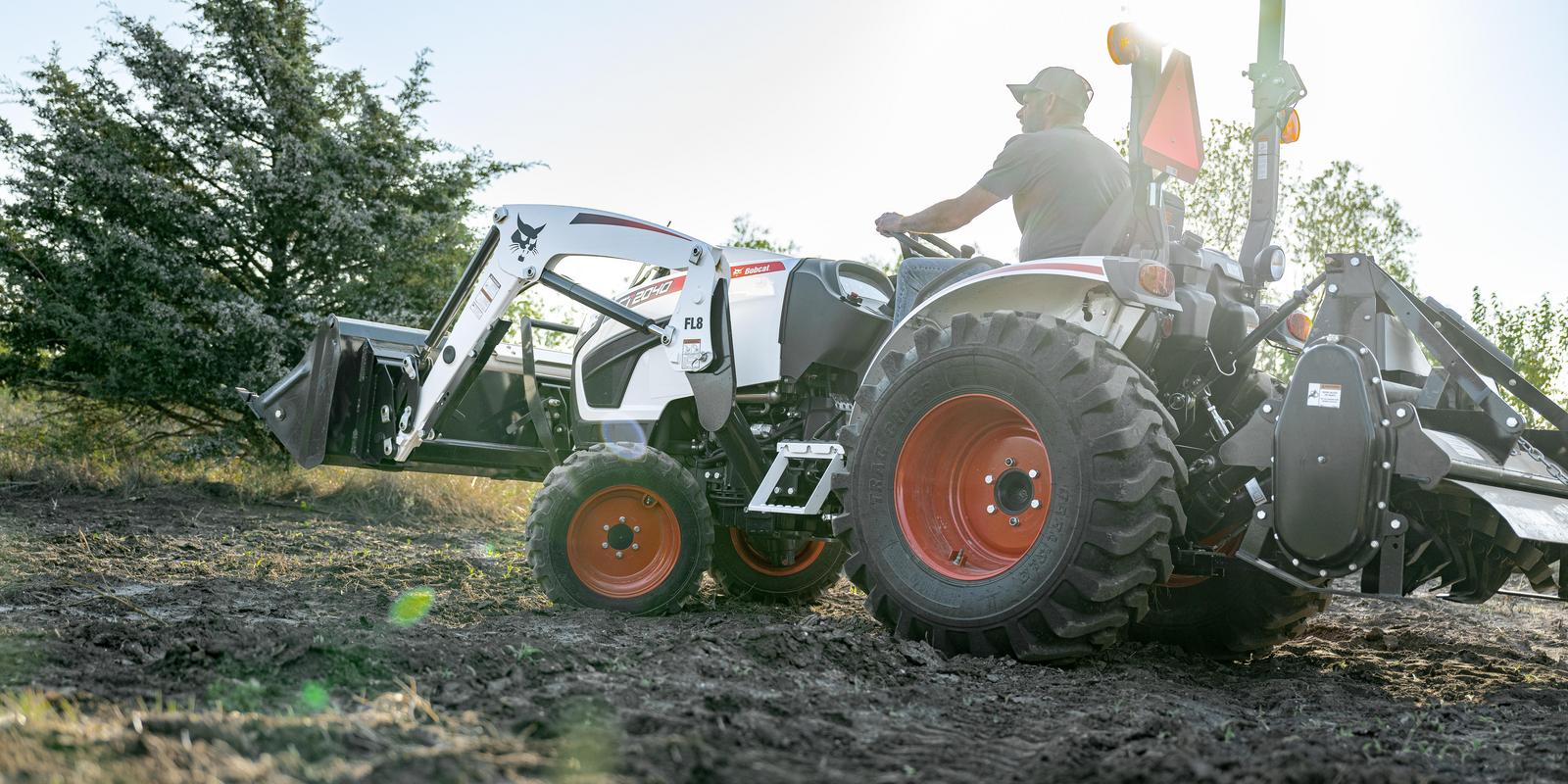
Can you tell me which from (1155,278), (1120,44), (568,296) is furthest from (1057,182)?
(568,296)

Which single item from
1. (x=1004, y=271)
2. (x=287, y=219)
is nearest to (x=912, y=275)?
(x=1004, y=271)

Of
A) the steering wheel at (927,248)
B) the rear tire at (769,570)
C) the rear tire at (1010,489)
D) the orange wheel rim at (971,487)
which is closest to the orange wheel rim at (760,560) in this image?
the rear tire at (769,570)

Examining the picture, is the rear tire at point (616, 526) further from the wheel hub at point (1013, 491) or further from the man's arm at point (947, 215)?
the wheel hub at point (1013, 491)

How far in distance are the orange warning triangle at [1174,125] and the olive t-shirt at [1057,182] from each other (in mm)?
182

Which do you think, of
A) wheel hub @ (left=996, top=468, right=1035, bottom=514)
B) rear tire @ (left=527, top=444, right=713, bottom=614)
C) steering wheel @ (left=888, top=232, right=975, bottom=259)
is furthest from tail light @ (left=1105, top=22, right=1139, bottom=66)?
rear tire @ (left=527, top=444, right=713, bottom=614)

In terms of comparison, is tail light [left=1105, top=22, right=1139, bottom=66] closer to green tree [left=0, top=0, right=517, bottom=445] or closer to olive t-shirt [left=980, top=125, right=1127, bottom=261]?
olive t-shirt [left=980, top=125, right=1127, bottom=261]

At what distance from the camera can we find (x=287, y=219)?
11.4 m

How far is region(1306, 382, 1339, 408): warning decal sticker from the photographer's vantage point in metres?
3.73

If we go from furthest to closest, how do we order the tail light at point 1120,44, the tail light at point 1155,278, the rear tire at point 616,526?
the rear tire at point 616,526 < the tail light at point 1120,44 < the tail light at point 1155,278

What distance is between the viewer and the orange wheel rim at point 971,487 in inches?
167

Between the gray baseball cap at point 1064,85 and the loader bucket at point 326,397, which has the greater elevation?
the gray baseball cap at point 1064,85

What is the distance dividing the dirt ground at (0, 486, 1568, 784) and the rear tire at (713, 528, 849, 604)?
0.17 metres

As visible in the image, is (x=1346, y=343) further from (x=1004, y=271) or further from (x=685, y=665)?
(x=685, y=665)

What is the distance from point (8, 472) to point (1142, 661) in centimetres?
1045
